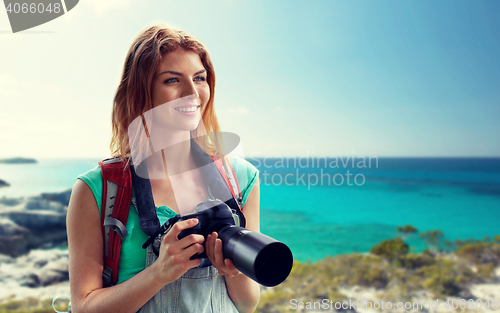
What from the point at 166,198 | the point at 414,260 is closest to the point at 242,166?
the point at 166,198

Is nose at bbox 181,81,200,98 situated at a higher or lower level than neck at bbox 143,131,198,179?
higher

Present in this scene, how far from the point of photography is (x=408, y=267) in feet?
24.1

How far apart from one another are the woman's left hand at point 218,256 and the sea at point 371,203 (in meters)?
6.49

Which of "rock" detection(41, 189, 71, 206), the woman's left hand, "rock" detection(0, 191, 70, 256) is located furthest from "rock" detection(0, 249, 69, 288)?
the woman's left hand

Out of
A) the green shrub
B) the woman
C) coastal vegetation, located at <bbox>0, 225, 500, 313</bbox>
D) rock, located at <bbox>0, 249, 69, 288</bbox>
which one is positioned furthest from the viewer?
the green shrub

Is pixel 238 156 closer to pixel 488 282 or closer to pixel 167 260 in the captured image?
pixel 167 260

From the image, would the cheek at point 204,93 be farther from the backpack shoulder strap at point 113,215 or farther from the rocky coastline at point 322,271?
the rocky coastline at point 322,271

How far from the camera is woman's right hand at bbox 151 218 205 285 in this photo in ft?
1.98

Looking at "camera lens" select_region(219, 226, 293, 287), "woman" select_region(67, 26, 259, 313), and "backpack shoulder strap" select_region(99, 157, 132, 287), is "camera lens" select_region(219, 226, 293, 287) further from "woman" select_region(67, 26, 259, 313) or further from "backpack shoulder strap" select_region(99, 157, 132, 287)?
"backpack shoulder strap" select_region(99, 157, 132, 287)

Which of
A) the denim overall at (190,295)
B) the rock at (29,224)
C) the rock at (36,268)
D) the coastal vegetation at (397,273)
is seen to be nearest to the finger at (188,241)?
the denim overall at (190,295)

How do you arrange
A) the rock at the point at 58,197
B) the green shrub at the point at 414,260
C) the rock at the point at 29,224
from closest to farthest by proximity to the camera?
the rock at the point at 29,224
the rock at the point at 58,197
the green shrub at the point at 414,260

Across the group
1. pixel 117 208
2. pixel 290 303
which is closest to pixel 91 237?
pixel 117 208

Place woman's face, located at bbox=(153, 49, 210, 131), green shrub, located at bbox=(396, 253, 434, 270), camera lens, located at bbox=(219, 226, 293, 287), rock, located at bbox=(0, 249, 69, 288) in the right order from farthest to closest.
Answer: green shrub, located at bbox=(396, 253, 434, 270) → rock, located at bbox=(0, 249, 69, 288) → woman's face, located at bbox=(153, 49, 210, 131) → camera lens, located at bbox=(219, 226, 293, 287)

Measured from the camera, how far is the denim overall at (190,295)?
742 millimetres
